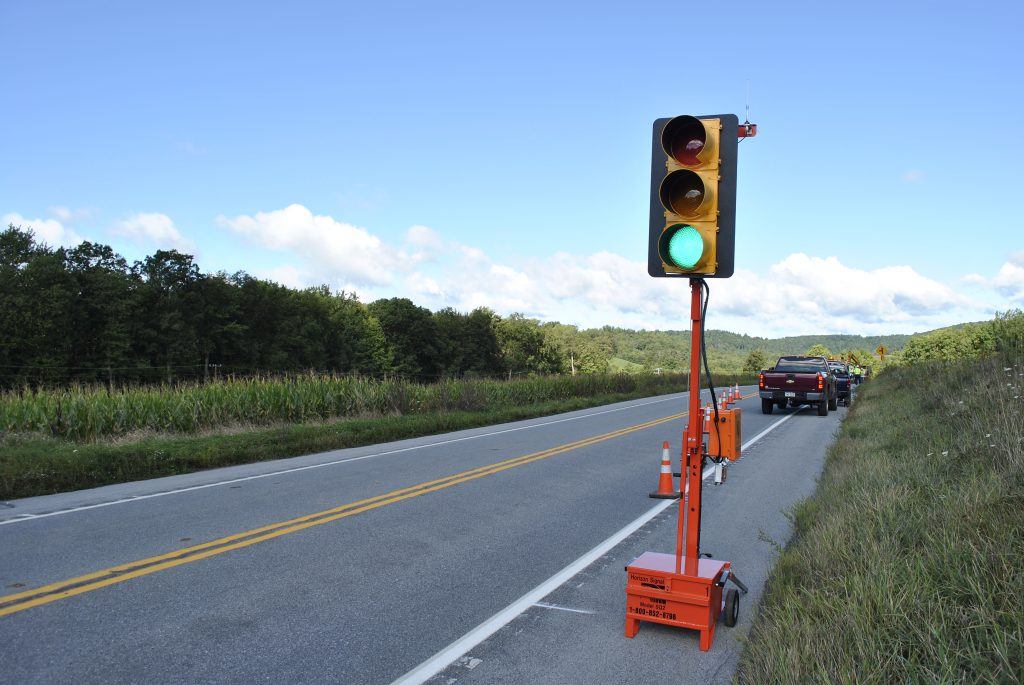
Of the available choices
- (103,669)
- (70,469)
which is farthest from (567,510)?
(70,469)

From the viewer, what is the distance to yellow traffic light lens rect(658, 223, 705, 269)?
4.77 meters

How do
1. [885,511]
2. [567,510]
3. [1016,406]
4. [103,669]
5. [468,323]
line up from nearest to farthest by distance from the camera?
[103,669]
[885,511]
[1016,406]
[567,510]
[468,323]

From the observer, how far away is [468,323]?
104000 millimetres

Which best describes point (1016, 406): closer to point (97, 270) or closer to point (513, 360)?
point (97, 270)

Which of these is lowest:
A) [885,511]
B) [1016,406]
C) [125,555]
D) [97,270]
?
[125,555]

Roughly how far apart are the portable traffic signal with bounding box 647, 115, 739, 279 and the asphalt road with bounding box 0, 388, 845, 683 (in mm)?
2550

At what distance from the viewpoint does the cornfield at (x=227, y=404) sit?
1375 cm

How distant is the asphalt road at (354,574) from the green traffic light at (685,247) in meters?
2.55

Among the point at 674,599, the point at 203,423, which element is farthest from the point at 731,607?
the point at 203,423

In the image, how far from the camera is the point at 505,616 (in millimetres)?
5098

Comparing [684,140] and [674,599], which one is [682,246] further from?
[674,599]

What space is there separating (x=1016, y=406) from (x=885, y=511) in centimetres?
312

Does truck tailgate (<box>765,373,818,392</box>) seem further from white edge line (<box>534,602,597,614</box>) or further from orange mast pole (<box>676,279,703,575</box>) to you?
white edge line (<box>534,602,597,614</box>)

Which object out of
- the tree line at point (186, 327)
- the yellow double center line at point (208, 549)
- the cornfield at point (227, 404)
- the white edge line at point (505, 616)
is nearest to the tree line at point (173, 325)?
the tree line at point (186, 327)
